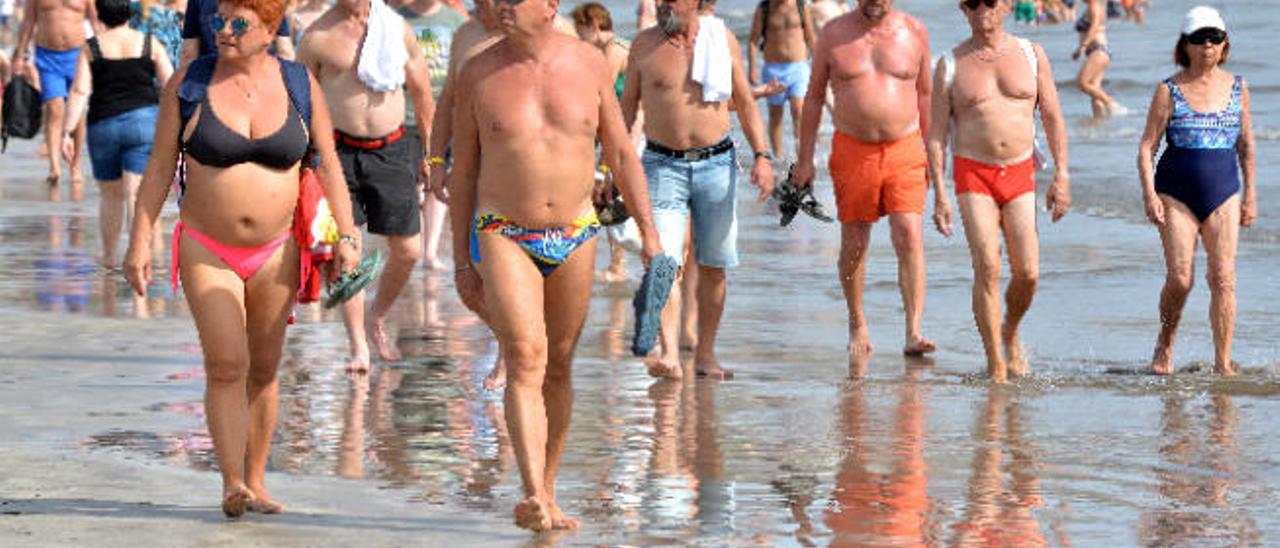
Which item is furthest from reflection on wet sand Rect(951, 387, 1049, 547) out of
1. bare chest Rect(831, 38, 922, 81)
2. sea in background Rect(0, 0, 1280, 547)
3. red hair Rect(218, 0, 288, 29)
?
red hair Rect(218, 0, 288, 29)

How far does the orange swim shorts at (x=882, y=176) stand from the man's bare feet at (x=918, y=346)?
633 millimetres

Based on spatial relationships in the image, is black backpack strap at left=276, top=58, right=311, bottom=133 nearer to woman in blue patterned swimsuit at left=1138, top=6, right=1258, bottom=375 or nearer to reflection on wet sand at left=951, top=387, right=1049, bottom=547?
reflection on wet sand at left=951, top=387, right=1049, bottom=547

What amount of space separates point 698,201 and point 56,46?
416 inches

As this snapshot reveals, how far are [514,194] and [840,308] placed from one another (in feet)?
22.9

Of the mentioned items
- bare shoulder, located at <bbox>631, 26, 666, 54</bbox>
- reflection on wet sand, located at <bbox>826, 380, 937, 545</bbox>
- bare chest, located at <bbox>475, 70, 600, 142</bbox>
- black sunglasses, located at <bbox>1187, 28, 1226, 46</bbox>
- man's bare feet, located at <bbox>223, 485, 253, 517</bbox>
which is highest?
black sunglasses, located at <bbox>1187, 28, 1226, 46</bbox>

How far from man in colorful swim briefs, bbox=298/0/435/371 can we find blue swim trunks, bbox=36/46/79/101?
9.66 metres

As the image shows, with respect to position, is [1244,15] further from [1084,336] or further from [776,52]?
[1084,336]

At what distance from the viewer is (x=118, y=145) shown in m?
16.5

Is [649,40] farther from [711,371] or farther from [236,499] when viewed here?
[236,499]

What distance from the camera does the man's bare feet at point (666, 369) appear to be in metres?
12.3

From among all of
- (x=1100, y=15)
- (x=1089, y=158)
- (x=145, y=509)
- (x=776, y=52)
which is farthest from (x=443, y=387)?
(x=1100, y=15)

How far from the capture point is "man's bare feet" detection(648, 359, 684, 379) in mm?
12273

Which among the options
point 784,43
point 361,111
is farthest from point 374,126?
point 784,43

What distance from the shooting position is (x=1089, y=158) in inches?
1187
